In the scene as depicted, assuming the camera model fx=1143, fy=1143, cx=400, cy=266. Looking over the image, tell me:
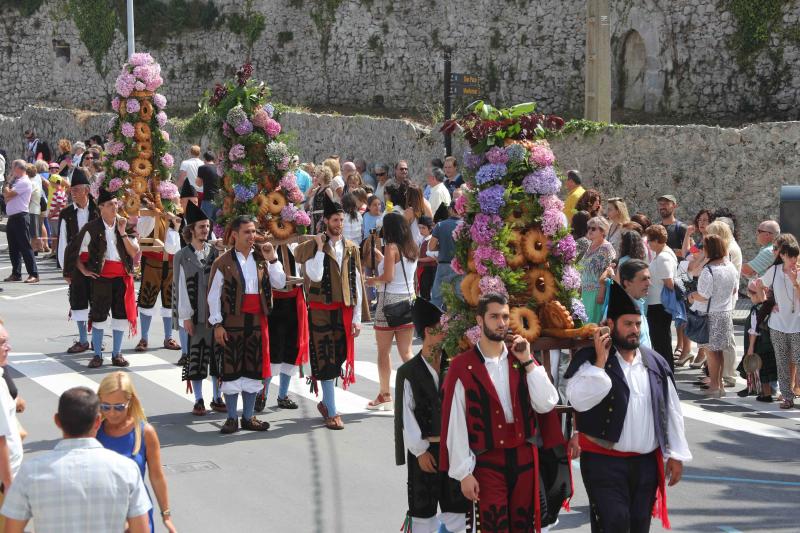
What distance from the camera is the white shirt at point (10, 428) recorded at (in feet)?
20.8

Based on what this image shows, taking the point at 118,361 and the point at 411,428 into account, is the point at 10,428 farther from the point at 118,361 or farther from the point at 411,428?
the point at 118,361

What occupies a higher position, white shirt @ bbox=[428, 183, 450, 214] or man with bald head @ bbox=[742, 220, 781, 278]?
white shirt @ bbox=[428, 183, 450, 214]

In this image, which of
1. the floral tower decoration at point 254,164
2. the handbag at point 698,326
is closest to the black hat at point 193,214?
the floral tower decoration at point 254,164

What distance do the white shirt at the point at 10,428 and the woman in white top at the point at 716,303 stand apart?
775cm

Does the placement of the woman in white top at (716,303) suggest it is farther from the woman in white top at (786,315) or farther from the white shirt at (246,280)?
the white shirt at (246,280)

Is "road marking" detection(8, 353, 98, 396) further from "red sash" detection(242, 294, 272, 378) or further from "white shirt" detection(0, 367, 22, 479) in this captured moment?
"white shirt" detection(0, 367, 22, 479)

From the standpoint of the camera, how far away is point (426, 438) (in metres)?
6.89

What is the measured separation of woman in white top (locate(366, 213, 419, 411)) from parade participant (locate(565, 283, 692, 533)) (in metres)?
4.67

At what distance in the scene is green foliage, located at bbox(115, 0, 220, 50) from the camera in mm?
37469

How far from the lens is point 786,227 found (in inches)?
599

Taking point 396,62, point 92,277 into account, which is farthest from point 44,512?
point 396,62

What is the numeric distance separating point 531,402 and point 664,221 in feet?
27.5

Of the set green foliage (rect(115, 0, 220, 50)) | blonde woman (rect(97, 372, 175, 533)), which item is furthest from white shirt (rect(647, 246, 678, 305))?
green foliage (rect(115, 0, 220, 50))

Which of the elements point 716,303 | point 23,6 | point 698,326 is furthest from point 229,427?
point 23,6
